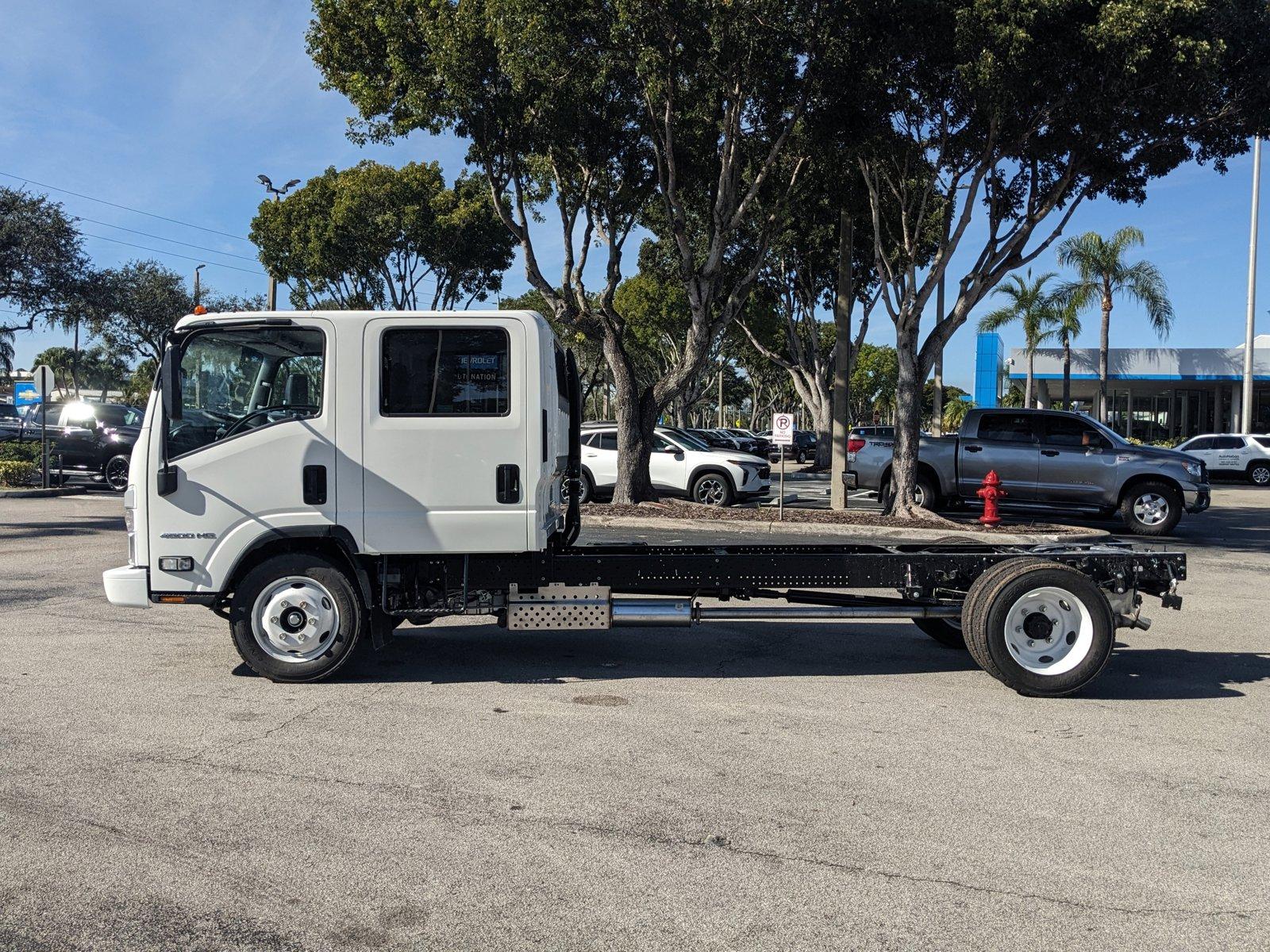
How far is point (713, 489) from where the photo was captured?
810 inches

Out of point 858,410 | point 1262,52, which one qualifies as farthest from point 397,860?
point 858,410

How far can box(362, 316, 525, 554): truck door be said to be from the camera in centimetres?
638

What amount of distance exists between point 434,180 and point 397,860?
32454mm

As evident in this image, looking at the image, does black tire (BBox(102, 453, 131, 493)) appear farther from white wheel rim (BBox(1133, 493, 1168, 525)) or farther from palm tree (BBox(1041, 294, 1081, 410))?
palm tree (BBox(1041, 294, 1081, 410))

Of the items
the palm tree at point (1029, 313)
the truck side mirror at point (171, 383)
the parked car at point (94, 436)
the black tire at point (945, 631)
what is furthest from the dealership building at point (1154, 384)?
the truck side mirror at point (171, 383)

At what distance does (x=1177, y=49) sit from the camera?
13578 millimetres

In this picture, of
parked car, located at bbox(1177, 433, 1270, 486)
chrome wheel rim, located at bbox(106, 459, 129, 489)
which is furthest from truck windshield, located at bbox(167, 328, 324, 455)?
parked car, located at bbox(1177, 433, 1270, 486)

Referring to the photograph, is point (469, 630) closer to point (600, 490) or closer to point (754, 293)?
point (600, 490)

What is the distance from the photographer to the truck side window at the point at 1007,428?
17812mm

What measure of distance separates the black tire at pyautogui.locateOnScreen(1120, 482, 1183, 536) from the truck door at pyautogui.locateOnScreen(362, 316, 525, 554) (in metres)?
13.7

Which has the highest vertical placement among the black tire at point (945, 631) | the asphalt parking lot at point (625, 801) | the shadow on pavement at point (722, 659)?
the black tire at point (945, 631)

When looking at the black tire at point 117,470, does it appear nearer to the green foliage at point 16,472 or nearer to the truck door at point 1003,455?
the green foliage at point 16,472

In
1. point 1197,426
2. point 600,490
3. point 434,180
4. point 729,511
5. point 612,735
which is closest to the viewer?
point 612,735

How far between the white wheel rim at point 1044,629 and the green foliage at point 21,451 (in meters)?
24.0
